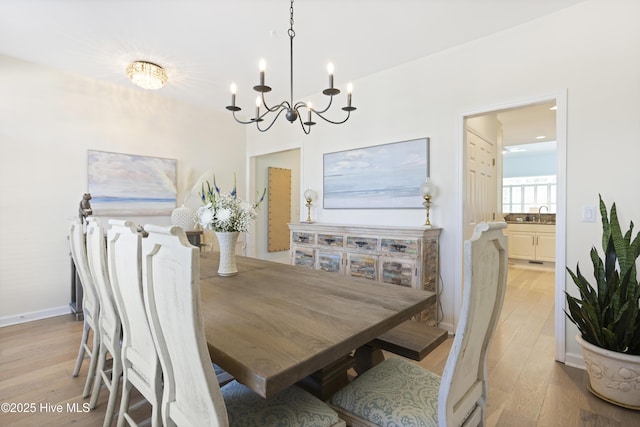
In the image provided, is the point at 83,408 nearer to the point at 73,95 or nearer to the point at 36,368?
the point at 36,368

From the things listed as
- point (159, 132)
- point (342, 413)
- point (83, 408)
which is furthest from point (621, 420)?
→ point (159, 132)

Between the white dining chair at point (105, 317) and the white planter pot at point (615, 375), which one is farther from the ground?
the white dining chair at point (105, 317)

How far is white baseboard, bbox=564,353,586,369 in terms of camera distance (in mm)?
2258

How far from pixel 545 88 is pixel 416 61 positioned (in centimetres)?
122

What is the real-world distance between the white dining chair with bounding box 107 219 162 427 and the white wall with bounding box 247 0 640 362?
2.59m

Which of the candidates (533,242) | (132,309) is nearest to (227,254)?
(132,309)

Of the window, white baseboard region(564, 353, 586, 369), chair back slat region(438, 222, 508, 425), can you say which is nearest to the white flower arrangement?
chair back slat region(438, 222, 508, 425)

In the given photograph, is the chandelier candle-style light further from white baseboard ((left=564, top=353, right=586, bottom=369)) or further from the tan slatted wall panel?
the tan slatted wall panel

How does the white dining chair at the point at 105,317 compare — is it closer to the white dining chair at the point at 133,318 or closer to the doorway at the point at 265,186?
the white dining chair at the point at 133,318

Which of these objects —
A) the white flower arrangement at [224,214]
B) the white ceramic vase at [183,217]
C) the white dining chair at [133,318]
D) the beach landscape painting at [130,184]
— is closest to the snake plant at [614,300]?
the white flower arrangement at [224,214]

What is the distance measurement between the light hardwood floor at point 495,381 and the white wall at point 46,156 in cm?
44

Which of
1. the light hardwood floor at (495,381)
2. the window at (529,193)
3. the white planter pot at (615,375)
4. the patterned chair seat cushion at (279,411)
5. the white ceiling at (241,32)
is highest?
the white ceiling at (241,32)

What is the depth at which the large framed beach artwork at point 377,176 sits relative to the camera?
3172mm

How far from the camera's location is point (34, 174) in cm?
327
